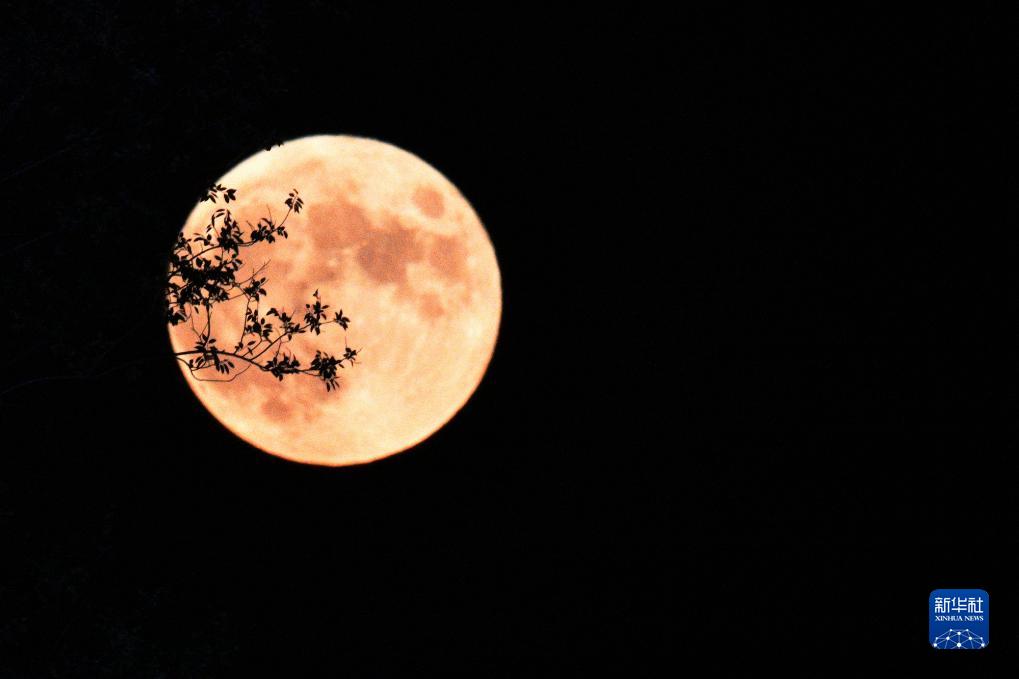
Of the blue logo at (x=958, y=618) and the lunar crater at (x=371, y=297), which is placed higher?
the lunar crater at (x=371, y=297)

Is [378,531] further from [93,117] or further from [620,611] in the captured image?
[93,117]

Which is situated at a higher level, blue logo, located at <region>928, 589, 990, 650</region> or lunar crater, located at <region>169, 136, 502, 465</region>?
lunar crater, located at <region>169, 136, 502, 465</region>

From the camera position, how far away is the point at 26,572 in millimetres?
11453

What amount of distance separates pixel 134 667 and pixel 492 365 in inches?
323

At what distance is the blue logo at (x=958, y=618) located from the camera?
15.9 metres

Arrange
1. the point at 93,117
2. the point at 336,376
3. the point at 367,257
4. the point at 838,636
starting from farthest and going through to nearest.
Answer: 1. the point at 838,636
2. the point at 367,257
3. the point at 93,117
4. the point at 336,376

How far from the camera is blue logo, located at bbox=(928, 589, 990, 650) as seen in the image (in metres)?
15.9

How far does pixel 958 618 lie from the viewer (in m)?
16.0

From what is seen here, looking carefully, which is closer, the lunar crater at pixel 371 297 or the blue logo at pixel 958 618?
the lunar crater at pixel 371 297

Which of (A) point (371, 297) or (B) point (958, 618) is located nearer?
(A) point (371, 297)

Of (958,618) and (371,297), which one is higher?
(371,297)

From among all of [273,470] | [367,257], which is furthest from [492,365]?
[273,470]

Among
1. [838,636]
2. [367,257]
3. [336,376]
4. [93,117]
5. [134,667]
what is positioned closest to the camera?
[336,376]

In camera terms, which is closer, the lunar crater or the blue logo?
the lunar crater
